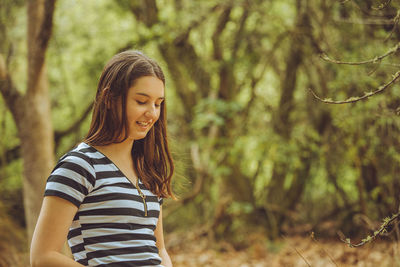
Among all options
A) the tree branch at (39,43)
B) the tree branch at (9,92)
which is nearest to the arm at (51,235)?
the tree branch at (39,43)

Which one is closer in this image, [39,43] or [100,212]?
[100,212]

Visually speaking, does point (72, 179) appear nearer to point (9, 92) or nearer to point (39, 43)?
point (39, 43)

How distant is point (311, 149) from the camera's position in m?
5.75

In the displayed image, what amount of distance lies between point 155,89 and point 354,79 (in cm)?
336

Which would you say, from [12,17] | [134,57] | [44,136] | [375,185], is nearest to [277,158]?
[375,185]

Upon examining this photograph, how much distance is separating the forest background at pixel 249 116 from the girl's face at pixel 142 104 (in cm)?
306

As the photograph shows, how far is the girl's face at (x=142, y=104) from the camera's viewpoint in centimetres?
171

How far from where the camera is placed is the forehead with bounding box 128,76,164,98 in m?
1.72

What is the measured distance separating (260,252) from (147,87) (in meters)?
4.27

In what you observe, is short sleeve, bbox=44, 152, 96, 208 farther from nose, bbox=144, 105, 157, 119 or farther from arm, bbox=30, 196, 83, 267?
nose, bbox=144, 105, 157, 119

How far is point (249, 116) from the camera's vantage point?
6.12 m

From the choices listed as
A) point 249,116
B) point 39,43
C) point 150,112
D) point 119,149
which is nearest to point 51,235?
point 119,149

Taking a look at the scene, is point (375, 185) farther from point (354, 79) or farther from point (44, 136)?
point (44, 136)

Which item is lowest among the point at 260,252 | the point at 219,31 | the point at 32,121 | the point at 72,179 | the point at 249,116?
the point at 260,252
